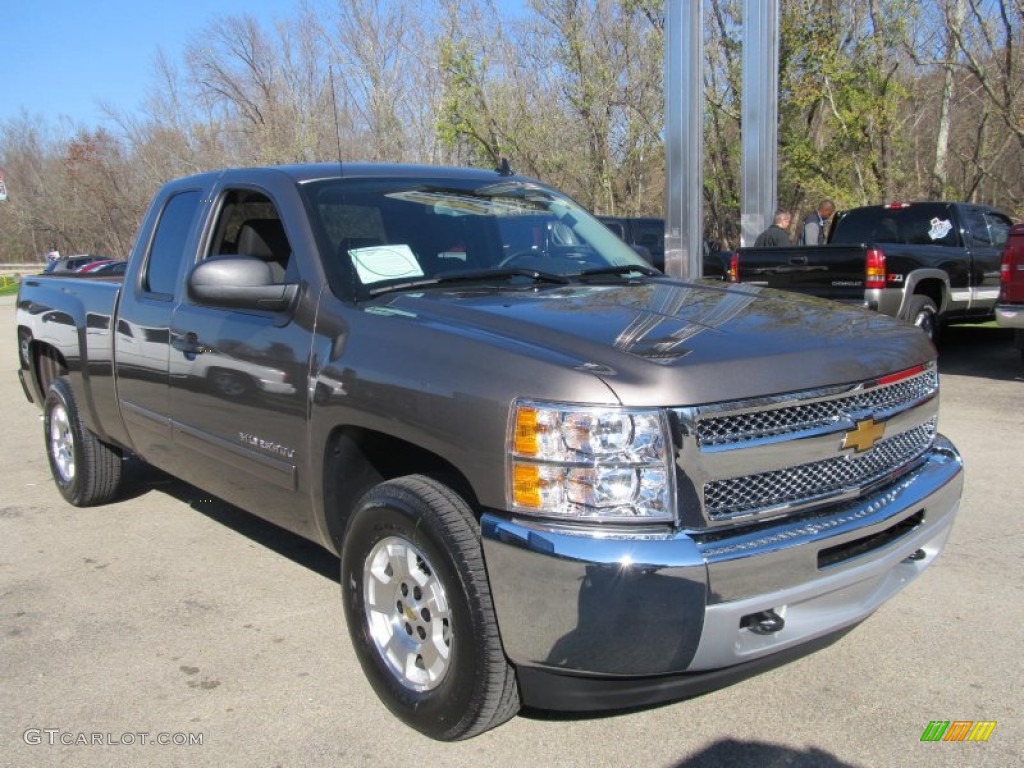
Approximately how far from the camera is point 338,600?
407 centimetres

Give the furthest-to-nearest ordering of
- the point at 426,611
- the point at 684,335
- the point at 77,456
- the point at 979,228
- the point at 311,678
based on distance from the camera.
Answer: the point at 979,228, the point at 77,456, the point at 311,678, the point at 426,611, the point at 684,335

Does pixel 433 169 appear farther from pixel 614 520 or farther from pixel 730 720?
pixel 730 720

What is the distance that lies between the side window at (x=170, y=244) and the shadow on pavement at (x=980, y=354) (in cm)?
853

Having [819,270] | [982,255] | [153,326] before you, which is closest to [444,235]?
[153,326]

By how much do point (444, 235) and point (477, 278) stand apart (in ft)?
1.16

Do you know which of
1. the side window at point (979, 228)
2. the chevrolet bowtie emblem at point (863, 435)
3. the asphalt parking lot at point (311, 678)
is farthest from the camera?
the side window at point (979, 228)

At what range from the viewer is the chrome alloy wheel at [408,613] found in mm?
2797

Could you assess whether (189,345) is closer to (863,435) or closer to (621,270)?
(621,270)

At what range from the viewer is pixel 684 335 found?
8.94 feet

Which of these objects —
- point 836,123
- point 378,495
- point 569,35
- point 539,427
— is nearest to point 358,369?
point 378,495

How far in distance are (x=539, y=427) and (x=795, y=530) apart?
80cm

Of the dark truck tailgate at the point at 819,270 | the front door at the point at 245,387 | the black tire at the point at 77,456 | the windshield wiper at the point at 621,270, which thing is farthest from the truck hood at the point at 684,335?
the dark truck tailgate at the point at 819,270

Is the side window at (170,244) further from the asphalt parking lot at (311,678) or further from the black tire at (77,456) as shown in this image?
the asphalt parking lot at (311,678)

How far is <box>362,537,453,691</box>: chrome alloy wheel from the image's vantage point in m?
2.80
